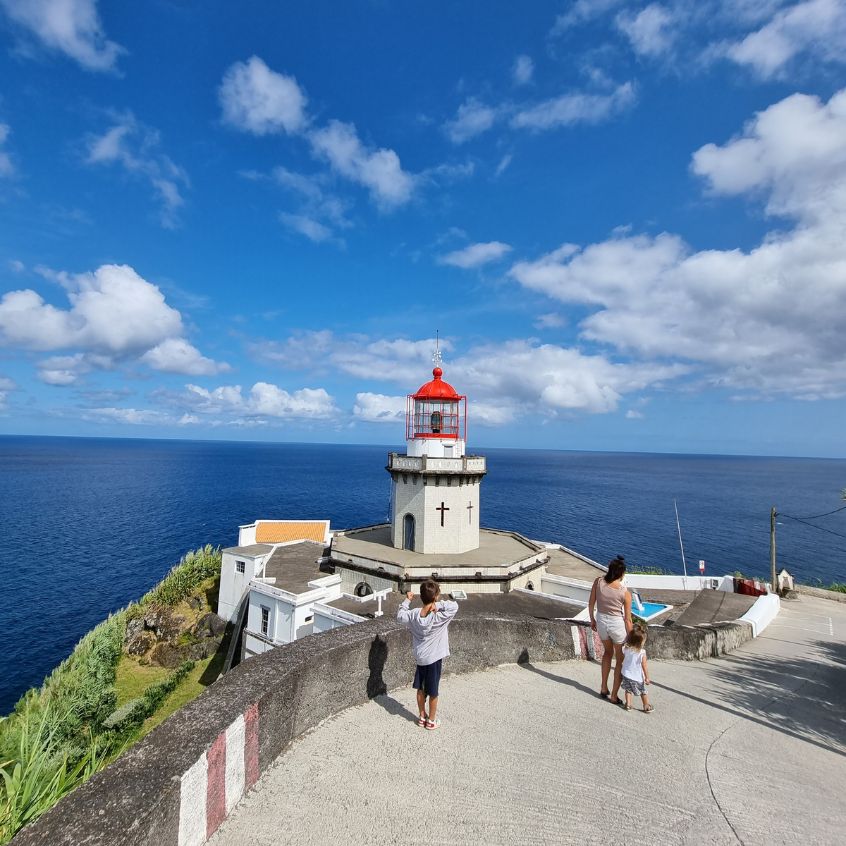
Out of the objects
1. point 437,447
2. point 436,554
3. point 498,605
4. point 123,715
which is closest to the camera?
point 498,605

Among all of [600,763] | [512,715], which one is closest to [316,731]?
[512,715]

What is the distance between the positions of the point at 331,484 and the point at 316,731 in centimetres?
12694

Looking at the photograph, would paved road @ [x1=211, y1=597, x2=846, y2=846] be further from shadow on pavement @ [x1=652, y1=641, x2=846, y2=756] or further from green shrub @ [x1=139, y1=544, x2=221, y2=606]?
green shrub @ [x1=139, y1=544, x2=221, y2=606]

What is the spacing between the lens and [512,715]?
624 cm

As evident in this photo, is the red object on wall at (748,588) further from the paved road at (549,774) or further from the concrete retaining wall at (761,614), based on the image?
the paved road at (549,774)

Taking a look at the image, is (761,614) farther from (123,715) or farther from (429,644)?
(123,715)

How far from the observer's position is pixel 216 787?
3.92m

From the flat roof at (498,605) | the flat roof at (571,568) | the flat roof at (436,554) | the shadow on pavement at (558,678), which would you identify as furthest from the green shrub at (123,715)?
the shadow on pavement at (558,678)

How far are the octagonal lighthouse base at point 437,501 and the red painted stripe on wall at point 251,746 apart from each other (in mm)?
18099

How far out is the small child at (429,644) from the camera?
5.64 meters

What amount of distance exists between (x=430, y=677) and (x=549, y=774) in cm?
Result: 153

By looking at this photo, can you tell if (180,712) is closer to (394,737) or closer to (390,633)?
(394,737)

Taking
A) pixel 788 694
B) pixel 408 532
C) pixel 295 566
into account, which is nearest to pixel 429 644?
pixel 788 694

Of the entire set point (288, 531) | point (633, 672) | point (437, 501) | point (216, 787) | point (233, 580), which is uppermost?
point (437, 501)
